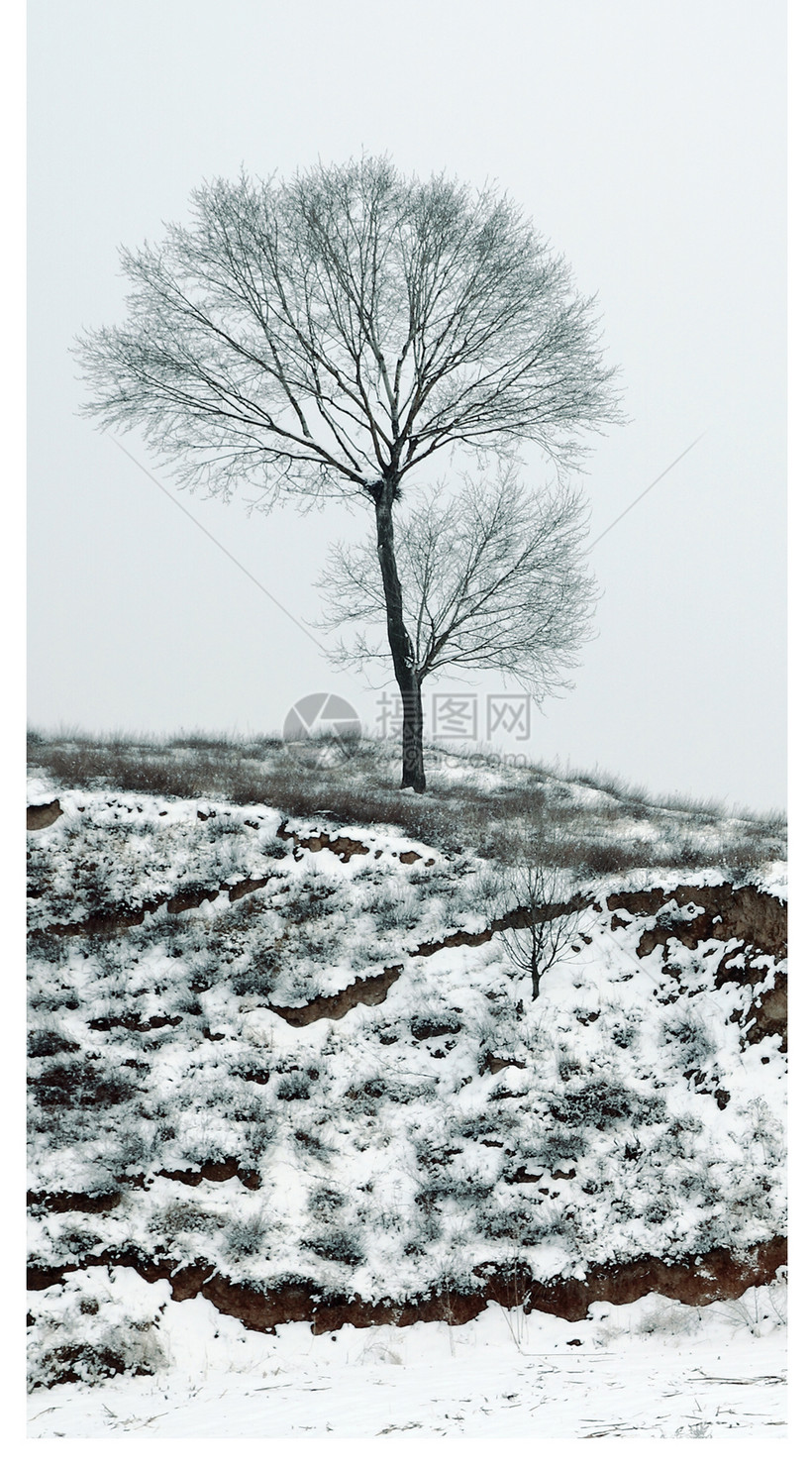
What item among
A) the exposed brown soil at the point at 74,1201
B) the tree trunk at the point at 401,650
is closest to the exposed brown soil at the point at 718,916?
the tree trunk at the point at 401,650

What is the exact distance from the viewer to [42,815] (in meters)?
13.4

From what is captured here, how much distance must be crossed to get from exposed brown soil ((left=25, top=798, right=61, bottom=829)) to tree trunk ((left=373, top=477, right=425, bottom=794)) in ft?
20.7

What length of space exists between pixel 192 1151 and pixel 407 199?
15642 millimetres

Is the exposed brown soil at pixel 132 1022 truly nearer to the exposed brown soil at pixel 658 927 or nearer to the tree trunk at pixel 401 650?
the exposed brown soil at pixel 658 927

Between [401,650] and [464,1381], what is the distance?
11.9m

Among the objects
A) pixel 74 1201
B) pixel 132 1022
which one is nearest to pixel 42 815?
pixel 132 1022

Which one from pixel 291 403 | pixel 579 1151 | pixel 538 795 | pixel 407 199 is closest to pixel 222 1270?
pixel 579 1151

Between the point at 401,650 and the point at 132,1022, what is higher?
the point at 401,650

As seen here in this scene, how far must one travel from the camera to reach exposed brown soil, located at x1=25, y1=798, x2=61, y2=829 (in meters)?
13.3

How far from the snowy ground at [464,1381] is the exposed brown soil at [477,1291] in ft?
0.28

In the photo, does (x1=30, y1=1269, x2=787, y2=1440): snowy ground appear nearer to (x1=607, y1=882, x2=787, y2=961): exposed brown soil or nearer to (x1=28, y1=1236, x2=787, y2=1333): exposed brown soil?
(x1=28, y1=1236, x2=787, y2=1333): exposed brown soil

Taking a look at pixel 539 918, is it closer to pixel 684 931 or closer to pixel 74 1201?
pixel 684 931

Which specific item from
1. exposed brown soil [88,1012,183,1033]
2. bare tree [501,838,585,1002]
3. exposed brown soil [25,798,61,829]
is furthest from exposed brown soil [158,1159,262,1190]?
exposed brown soil [25,798,61,829]

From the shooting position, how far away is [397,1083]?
31.6 ft
